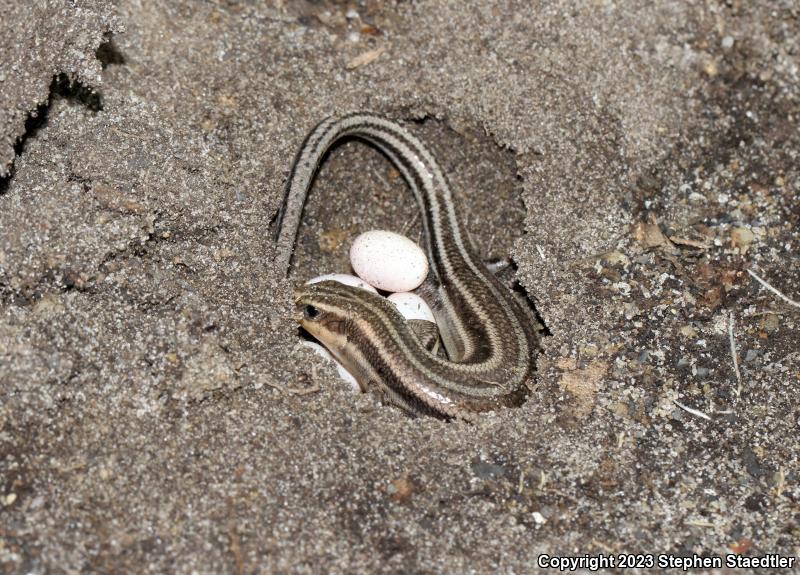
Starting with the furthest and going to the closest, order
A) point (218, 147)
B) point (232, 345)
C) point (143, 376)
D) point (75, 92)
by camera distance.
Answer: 1. point (218, 147)
2. point (75, 92)
3. point (232, 345)
4. point (143, 376)

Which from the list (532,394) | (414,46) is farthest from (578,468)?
(414,46)

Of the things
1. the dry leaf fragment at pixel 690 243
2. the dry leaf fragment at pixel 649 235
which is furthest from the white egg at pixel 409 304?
the dry leaf fragment at pixel 690 243

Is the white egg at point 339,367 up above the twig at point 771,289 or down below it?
below

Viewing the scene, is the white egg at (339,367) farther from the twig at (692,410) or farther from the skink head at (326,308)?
the twig at (692,410)

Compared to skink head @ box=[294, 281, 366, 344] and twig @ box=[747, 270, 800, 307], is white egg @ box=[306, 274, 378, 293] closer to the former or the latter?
skink head @ box=[294, 281, 366, 344]

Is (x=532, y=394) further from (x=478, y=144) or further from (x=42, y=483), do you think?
(x=42, y=483)

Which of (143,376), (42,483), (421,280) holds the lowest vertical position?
(42,483)
